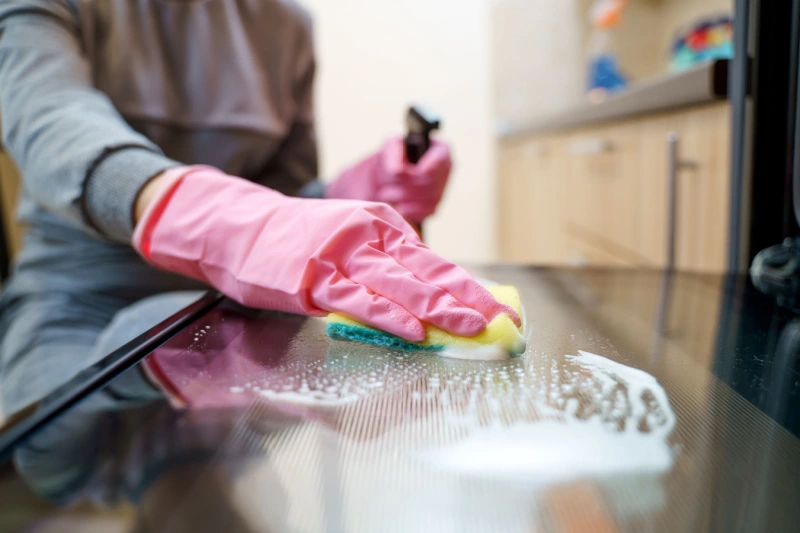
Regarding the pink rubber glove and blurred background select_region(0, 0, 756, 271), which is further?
blurred background select_region(0, 0, 756, 271)

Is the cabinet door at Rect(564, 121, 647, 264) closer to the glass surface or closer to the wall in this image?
the wall

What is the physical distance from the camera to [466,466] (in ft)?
0.89

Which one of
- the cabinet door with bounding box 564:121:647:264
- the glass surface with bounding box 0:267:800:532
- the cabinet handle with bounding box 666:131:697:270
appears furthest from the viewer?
the cabinet door with bounding box 564:121:647:264

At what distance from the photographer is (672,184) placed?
114 cm

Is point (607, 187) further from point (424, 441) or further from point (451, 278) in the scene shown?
point (424, 441)

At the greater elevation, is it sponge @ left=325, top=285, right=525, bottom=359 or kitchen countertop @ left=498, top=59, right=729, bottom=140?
kitchen countertop @ left=498, top=59, right=729, bottom=140

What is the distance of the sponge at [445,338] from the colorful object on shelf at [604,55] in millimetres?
1937

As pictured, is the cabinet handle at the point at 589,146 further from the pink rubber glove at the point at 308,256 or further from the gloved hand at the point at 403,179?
the pink rubber glove at the point at 308,256

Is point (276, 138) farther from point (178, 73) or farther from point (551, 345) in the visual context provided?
point (551, 345)

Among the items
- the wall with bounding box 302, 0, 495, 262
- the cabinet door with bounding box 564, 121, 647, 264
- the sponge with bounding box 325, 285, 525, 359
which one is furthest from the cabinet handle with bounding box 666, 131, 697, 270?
the wall with bounding box 302, 0, 495, 262

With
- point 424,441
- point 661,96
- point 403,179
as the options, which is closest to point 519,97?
point 661,96

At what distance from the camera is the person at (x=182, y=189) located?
0.47 metres

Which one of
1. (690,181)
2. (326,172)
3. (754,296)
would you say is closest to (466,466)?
(754,296)

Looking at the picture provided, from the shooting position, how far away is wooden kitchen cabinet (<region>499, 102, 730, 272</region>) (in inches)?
42.8
